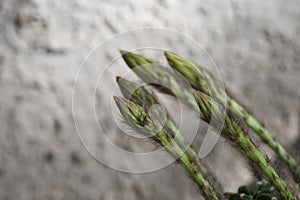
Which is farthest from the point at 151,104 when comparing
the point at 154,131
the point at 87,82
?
the point at 87,82

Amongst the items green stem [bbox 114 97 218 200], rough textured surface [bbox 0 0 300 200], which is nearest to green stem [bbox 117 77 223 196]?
green stem [bbox 114 97 218 200]

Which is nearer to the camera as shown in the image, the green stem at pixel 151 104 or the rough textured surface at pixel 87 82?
the green stem at pixel 151 104

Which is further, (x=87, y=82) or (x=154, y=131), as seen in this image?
(x=87, y=82)

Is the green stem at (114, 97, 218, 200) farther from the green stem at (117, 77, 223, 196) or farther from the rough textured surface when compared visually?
the rough textured surface

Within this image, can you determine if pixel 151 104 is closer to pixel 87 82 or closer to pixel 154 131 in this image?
pixel 154 131

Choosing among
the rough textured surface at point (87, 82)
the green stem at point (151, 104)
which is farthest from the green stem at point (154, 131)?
the rough textured surface at point (87, 82)

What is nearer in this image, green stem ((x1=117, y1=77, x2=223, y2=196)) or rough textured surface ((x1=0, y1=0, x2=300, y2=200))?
green stem ((x1=117, y1=77, x2=223, y2=196))

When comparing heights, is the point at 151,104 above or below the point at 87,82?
below

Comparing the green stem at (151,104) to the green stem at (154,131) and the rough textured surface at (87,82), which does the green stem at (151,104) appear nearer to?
the green stem at (154,131)
